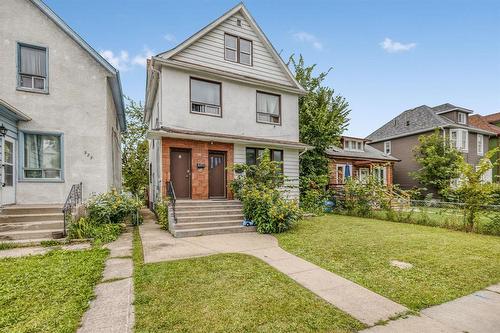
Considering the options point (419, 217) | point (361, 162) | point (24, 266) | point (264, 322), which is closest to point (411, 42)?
point (361, 162)

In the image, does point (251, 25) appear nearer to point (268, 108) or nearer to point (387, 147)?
point (268, 108)

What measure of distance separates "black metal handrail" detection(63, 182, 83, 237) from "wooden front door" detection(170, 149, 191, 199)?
3.34m

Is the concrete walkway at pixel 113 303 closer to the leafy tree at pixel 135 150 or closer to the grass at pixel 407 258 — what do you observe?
the grass at pixel 407 258

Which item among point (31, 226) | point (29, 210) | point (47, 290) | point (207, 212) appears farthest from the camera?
point (207, 212)

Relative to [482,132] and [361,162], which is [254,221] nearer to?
[361,162]

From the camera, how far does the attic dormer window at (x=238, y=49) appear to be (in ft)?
42.2

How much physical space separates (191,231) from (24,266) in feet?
13.3

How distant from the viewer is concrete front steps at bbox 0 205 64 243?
23.5 feet

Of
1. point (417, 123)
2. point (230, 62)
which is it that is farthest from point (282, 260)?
point (417, 123)

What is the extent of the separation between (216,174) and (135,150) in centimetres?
1386

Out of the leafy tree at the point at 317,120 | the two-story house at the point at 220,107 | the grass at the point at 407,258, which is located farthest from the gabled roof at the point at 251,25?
the grass at the point at 407,258

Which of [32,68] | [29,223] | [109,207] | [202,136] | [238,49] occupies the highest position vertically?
[238,49]

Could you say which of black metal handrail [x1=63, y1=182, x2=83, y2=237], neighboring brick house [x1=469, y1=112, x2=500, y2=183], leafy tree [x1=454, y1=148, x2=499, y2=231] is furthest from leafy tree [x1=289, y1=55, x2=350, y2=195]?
neighboring brick house [x1=469, y1=112, x2=500, y2=183]

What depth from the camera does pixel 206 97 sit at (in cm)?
1202
